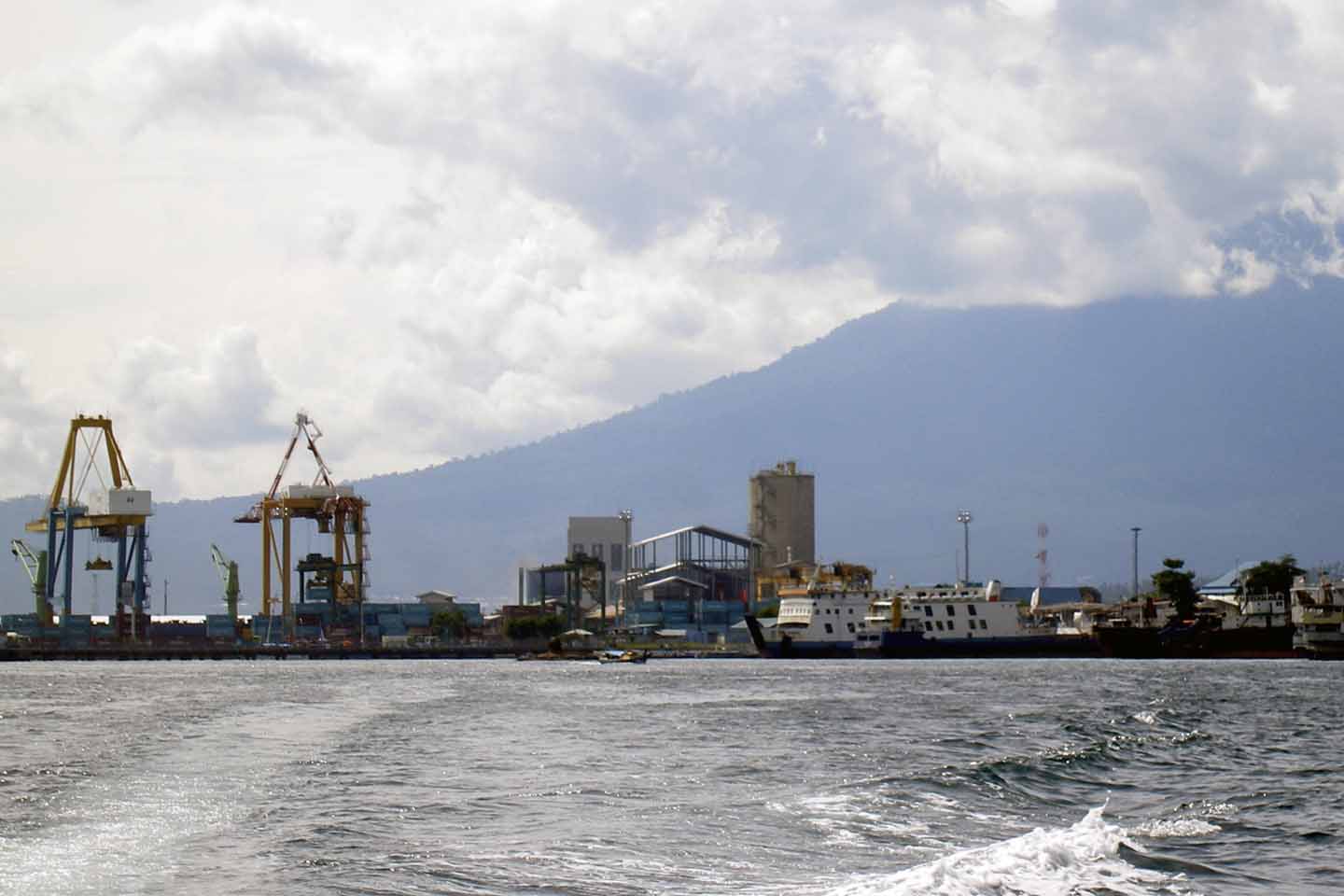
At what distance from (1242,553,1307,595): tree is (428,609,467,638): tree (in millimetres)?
70409

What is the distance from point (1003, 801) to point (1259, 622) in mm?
105760

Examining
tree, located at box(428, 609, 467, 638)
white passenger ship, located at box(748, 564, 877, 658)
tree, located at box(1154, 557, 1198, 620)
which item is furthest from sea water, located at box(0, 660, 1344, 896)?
tree, located at box(428, 609, 467, 638)

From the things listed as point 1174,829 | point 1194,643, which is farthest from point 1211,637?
point 1174,829

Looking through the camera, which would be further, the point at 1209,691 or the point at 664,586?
the point at 664,586

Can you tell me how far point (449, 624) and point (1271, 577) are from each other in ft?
240

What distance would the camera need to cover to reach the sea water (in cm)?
2205

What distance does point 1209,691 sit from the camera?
64.8 m

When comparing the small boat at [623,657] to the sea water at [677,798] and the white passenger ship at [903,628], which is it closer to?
the white passenger ship at [903,628]

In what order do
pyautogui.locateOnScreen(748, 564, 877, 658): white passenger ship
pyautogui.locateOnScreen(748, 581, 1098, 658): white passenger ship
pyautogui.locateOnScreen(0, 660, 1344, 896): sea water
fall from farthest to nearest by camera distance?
pyautogui.locateOnScreen(748, 564, 877, 658): white passenger ship
pyautogui.locateOnScreen(748, 581, 1098, 658): white passenger ship
pyautogui.locateOnScreen(0, 660, 1344, 896): sea water

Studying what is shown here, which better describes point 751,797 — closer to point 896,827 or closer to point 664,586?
point 896,827

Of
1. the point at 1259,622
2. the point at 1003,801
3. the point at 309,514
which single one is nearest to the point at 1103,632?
the point at 1259,622

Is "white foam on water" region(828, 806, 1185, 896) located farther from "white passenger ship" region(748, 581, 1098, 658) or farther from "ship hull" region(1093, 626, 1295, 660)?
"ship hull" region(1093, 626, 1295, 660)

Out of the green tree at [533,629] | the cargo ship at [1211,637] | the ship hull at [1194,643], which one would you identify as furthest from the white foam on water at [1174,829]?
the green tree at [533,629]

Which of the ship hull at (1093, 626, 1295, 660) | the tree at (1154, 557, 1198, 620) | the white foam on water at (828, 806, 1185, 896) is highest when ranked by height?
the tree at (1154, 557, 1198, 620)
